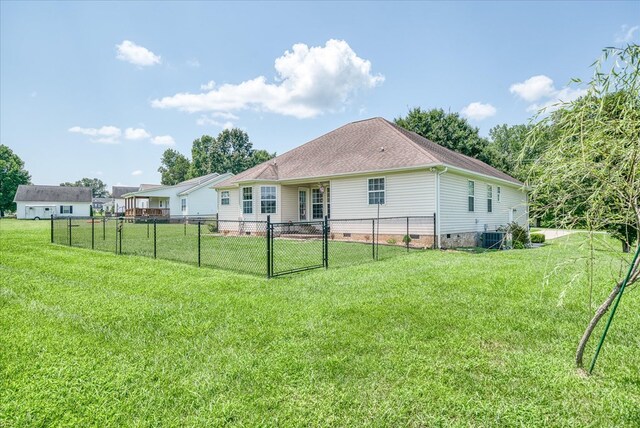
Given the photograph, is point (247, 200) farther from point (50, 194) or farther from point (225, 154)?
point (50, 194)

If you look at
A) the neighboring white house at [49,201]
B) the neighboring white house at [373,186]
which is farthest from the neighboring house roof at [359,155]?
the neighboring white house at [49,201]

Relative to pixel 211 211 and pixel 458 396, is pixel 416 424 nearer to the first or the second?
pixel 458 396

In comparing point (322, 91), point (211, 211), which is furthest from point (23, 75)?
point (211, 211)

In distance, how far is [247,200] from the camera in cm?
1681

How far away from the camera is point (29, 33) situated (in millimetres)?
10781

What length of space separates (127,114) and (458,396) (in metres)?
21.4

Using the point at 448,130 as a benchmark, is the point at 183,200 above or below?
below

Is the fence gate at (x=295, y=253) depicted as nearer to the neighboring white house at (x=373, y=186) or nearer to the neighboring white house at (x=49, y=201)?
the neighboring white house at (x=373, y=186)

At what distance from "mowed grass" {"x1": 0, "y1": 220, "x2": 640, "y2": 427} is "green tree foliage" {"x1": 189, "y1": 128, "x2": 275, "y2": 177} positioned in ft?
185

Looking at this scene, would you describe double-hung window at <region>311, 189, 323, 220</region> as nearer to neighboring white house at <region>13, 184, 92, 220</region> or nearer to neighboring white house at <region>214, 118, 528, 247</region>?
neighboring white house at <region>214, 118, 528, 247</region>

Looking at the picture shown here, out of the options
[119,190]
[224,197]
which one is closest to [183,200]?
[224,197]

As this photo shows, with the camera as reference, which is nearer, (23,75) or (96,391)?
(96,391)

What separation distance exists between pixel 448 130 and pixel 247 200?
20.4 m

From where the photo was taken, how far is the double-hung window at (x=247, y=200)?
656 inches
